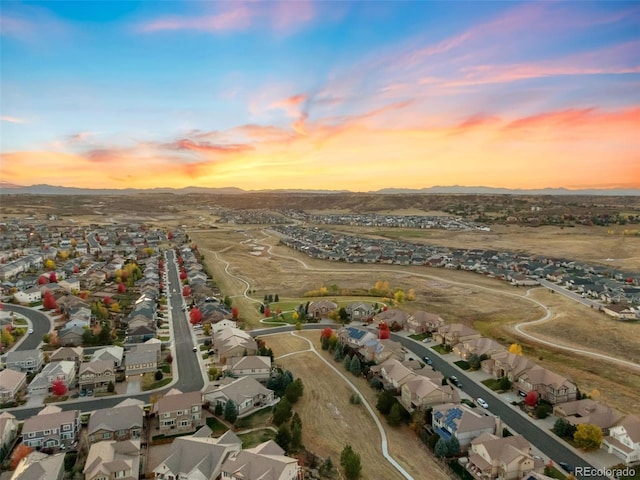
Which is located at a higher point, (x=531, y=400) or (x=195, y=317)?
(x=195, y=317)

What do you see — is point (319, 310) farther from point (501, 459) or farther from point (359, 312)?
point (501, 459)

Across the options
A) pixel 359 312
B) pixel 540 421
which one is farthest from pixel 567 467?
pixel 359 312

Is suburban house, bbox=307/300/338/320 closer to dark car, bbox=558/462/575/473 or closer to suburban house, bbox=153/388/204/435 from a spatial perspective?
suburban house, bbox=153/388/204/435

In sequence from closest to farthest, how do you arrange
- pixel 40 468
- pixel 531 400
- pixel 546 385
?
pixel 40 468 → pixel 531 400 → pixel 546 385

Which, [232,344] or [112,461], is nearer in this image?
[112,461]

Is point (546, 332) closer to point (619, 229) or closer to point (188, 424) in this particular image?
point (188, 424)

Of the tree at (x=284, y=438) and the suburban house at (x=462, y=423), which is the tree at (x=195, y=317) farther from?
the suburban house at (x=462, y=423)

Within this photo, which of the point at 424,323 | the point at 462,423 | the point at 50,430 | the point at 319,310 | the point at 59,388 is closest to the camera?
the point at 50,430

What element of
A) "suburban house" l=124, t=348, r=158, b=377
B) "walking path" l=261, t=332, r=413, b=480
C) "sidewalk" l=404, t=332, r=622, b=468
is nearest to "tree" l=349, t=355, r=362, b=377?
"walking path" l=261, t=332, r=413, b=480

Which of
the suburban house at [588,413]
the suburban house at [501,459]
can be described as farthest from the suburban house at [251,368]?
the suburban house at [588,413]
